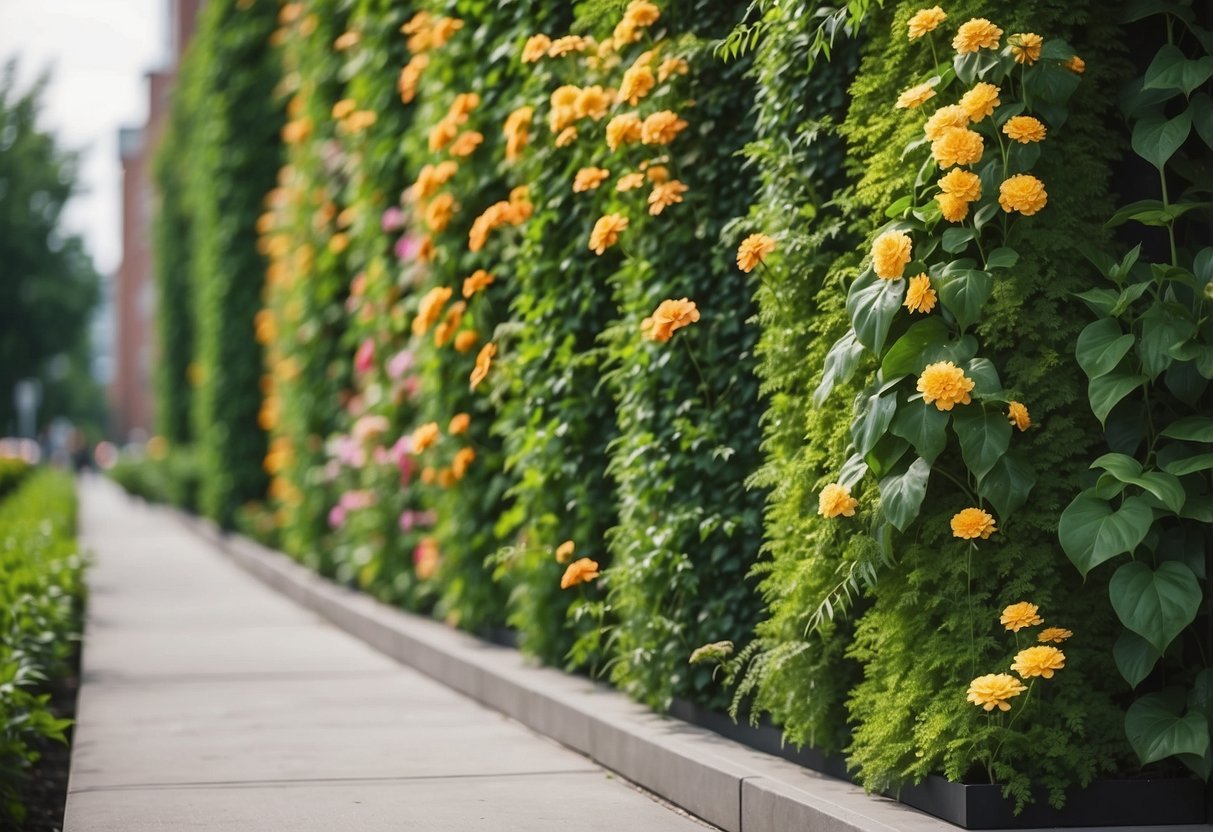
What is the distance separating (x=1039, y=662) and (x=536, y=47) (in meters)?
4.27

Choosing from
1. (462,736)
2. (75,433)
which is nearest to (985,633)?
(462,736)

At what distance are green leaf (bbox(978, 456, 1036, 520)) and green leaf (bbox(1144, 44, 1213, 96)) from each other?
1104 millimetres

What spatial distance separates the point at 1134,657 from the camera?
456 centimetres

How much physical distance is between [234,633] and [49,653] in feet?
14.1

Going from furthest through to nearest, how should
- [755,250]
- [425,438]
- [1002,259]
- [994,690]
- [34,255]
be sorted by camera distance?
1. [34,255]
2. [425,438]
3. [755,250]
4. [1002,259]
5. [994,690]

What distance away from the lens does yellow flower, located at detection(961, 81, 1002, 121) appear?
15.1 ft

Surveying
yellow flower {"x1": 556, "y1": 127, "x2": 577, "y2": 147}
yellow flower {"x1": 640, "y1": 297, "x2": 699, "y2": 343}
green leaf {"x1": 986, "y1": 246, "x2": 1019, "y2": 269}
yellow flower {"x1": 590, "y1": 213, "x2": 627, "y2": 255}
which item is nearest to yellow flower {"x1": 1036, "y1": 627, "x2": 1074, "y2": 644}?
green leaf {"x1": 986, "y1": 246, "x2": 1019, "y2": 269}

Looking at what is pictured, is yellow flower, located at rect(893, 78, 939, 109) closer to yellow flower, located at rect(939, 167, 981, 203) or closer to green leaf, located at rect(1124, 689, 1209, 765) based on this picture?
yellow flower, located at rect(939, 167, 981, 203)

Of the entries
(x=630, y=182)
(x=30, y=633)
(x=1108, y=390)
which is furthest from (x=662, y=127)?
(x=30, y=633)

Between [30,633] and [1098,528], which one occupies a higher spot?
[1098,528]

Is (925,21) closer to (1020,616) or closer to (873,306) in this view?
(873,306)

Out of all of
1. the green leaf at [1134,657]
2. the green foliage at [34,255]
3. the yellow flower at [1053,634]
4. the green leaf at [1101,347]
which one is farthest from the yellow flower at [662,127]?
the green foliage at [34,255]

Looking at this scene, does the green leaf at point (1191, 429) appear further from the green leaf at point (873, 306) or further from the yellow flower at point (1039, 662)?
the green leaf at point (873, 306)

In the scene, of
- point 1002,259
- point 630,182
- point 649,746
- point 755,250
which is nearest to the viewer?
point 1002,259
